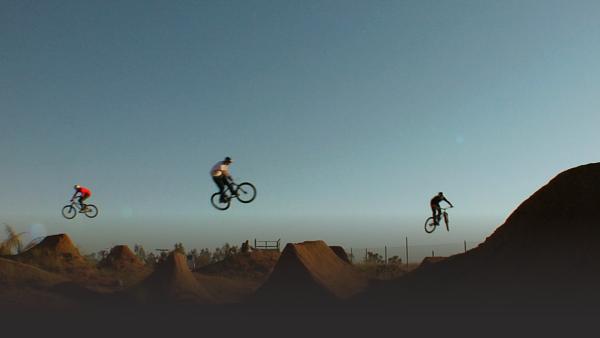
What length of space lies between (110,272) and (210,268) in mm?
10136

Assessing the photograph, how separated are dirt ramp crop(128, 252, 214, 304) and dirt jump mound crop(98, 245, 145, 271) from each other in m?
20.0

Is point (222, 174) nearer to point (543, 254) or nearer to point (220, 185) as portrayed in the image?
point (220, 185)

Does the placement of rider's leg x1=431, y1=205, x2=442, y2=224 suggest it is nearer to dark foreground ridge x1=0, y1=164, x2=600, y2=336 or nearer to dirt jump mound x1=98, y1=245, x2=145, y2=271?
dark foreground ridge x1=0, y1=164, x2=600, y2=336

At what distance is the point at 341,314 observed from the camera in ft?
80.1

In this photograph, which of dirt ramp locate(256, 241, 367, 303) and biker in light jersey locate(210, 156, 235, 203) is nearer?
biker in light jersey locate(210, 156, 235, 203)

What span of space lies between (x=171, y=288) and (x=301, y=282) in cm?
951

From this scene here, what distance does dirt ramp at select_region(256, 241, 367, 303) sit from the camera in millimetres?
26734

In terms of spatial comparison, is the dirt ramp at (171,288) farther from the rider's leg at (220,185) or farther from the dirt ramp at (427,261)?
the dirt ramp at (427,261)

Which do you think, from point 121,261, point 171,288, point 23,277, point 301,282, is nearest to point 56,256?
point 121,261

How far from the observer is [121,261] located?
50.4 metres

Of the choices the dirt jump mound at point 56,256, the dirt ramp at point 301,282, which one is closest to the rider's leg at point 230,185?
the dirt ramp at point 301,282


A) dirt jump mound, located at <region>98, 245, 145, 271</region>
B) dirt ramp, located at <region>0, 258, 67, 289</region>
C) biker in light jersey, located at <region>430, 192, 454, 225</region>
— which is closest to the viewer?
biker in light jersey, located at <region>430, 192, 454, 225</region>

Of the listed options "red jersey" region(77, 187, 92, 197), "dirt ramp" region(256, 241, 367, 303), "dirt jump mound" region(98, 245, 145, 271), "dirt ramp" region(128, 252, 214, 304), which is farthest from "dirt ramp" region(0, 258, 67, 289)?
"dirt ramp" region(256, 241, 367, 303)


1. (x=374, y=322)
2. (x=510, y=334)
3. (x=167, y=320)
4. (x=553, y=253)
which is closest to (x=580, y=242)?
(x=553, y=253)
